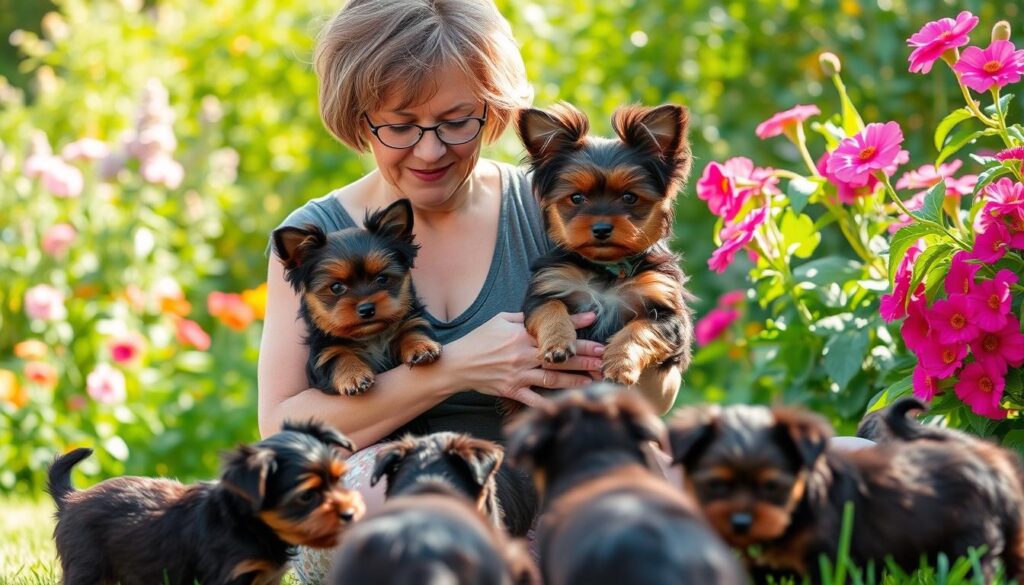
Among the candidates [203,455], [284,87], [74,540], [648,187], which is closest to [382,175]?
[648,187]

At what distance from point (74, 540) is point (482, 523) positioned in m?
1.47

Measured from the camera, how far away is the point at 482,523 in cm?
260

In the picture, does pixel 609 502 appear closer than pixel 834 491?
Yes

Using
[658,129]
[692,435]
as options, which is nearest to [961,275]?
[658,129]

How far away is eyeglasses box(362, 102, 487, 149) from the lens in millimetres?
4324

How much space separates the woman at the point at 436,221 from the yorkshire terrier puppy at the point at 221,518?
73 centimetres

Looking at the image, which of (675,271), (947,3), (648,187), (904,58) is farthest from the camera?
(904,58)

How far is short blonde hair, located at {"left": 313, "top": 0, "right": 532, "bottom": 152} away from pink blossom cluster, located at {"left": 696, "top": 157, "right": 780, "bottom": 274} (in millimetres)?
784

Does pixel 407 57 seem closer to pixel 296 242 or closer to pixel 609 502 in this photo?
pixel 296 242

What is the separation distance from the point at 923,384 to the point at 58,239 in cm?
516

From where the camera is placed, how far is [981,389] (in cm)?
381

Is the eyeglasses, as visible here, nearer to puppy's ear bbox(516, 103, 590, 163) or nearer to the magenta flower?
puppy's ear bbox(516, 103, 590, 163)

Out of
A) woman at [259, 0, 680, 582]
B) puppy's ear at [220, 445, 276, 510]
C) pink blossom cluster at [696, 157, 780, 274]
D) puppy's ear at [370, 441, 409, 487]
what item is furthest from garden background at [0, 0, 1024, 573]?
puppy's ear at [220, 445, 276, 510]

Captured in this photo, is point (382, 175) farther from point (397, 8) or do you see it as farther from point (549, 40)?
point (549, 40)
